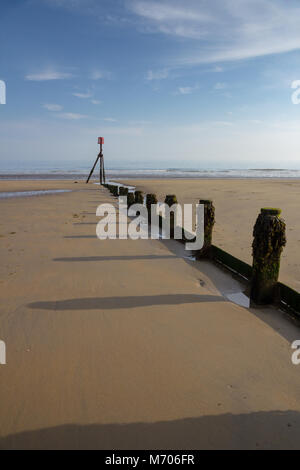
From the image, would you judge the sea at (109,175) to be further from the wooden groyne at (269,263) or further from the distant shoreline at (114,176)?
the wooden groyne at (269,263)

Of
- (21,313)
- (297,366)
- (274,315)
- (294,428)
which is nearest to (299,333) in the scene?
(274,315)

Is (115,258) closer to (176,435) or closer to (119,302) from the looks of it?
(119,302)

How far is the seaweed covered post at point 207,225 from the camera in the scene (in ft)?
25.3

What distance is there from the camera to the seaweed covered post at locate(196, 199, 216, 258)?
7.70 m

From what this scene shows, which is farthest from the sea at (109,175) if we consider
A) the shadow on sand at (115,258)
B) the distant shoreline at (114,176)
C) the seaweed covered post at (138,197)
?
the shadow on sand at (115,258)

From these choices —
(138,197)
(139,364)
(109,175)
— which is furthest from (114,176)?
(139,364)

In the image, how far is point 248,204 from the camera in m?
18.0

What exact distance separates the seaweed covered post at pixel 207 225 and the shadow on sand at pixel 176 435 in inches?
205

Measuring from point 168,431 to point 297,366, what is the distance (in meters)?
1.92

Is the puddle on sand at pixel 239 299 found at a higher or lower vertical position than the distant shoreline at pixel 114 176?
lower

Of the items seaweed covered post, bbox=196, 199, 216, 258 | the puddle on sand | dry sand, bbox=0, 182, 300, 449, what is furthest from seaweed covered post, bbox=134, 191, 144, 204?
the puddle on sand

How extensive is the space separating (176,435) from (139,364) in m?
1.01
